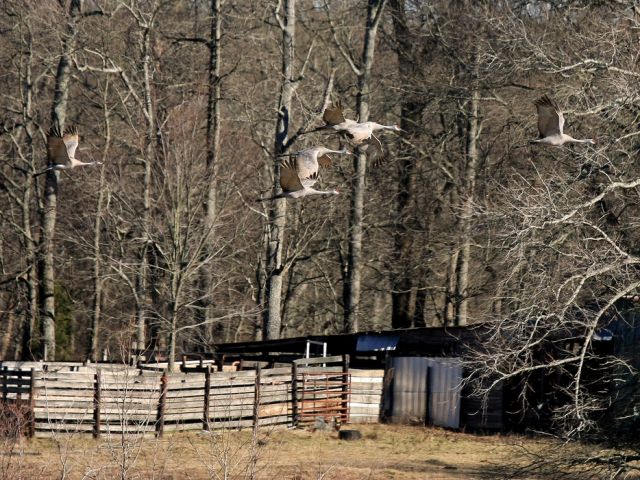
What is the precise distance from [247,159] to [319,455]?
14503 millimetres

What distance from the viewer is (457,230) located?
29.7 meters

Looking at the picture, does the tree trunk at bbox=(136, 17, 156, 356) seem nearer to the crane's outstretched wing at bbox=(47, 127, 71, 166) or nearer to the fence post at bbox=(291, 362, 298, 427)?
the fence post at bbox=(291, 362, 298, 427)

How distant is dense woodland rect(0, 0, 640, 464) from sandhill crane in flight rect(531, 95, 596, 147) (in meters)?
7.92

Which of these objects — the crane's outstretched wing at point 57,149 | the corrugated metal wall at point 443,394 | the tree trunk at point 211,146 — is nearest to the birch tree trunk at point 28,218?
the tree trunk at point 211,146

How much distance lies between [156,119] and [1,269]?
29.8 feet

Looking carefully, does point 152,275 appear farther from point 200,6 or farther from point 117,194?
point 200,6

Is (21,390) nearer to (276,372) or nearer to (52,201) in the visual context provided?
(276,372)

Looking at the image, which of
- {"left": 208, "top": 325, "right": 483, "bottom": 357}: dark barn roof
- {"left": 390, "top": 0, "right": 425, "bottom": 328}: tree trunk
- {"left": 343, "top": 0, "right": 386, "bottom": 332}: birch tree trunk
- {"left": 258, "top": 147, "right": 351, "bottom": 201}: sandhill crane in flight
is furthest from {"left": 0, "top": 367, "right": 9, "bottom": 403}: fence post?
{"left": 343, "top": 0, "right": 386, "bottom": 332}: birch tree trunk

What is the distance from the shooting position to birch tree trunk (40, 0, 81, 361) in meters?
31.4

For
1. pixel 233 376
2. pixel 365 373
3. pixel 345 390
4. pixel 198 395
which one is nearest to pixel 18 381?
pixel 198 395

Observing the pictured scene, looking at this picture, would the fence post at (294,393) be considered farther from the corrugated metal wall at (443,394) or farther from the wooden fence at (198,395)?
the corrugated metal wall at (443,394)

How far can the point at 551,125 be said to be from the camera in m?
15.8

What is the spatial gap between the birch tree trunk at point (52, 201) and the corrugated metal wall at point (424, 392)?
1019 cm

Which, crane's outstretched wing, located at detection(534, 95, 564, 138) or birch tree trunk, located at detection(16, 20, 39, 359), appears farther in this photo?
birch tree trunk, located at detection(16, 20, 39, 359)
